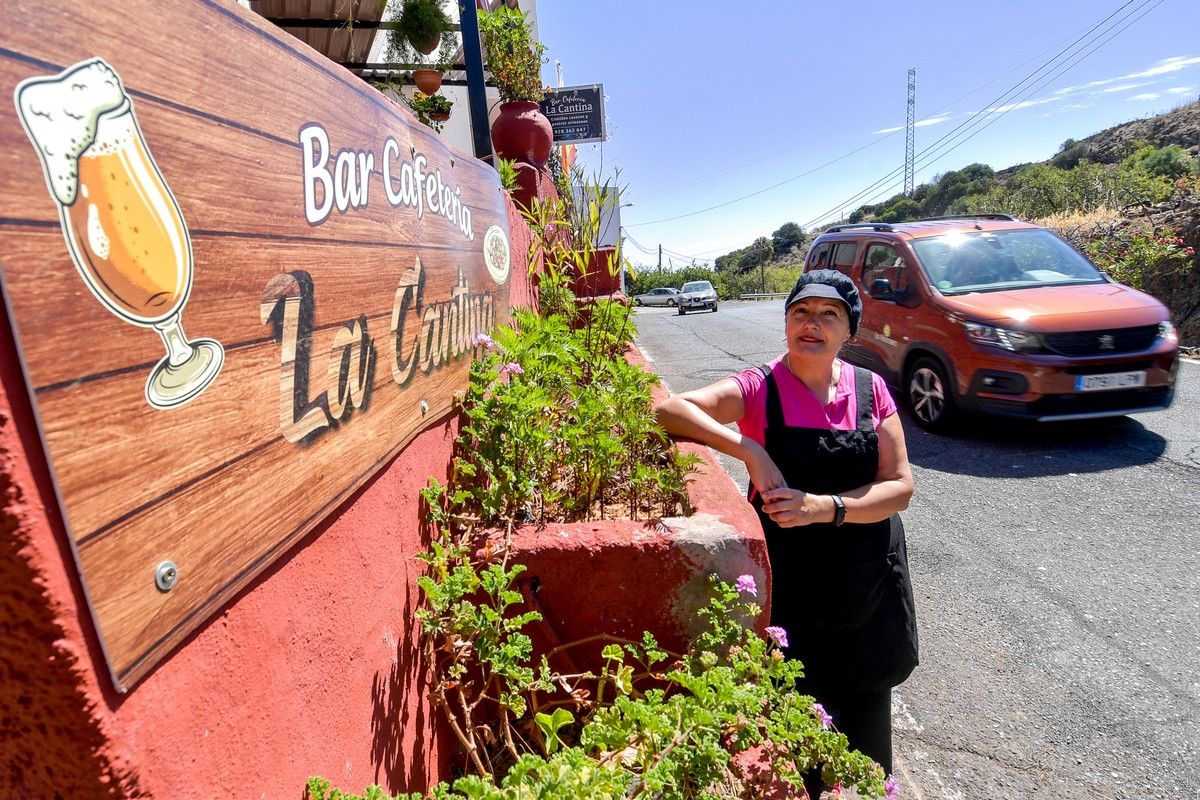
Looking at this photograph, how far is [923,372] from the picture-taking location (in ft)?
Answer: 21.1

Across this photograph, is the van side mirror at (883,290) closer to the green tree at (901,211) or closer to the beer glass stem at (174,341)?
the beer glass stem at (174,341)

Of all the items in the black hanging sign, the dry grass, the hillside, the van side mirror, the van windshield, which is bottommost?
the van side mirror

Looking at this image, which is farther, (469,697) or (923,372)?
(923,372)

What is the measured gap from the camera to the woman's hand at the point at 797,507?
197 cm

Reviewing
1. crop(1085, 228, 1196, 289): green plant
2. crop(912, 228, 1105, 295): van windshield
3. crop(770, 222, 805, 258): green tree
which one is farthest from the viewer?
crop(770, 222, 805, 258): green tree

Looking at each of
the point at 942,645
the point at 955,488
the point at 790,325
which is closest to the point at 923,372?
the point at 955,488

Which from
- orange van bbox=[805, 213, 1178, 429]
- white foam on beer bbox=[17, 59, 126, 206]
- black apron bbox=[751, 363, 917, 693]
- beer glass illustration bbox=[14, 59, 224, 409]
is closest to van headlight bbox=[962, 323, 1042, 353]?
orange van bbox=[805, 213, 1178, 429]

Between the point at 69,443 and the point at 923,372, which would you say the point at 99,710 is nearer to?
the point at 69,443

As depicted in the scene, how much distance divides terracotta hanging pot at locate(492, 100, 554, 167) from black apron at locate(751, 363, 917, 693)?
4.03 m

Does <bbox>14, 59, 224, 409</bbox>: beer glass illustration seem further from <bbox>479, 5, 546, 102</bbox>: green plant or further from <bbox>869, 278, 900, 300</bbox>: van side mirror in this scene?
<bbox>869, 278, 900, 300</bbox>: van side mirror

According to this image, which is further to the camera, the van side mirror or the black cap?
the van side mirror

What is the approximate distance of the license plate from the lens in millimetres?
5465

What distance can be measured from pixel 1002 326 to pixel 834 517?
15.3ft

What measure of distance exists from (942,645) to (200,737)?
321cm
